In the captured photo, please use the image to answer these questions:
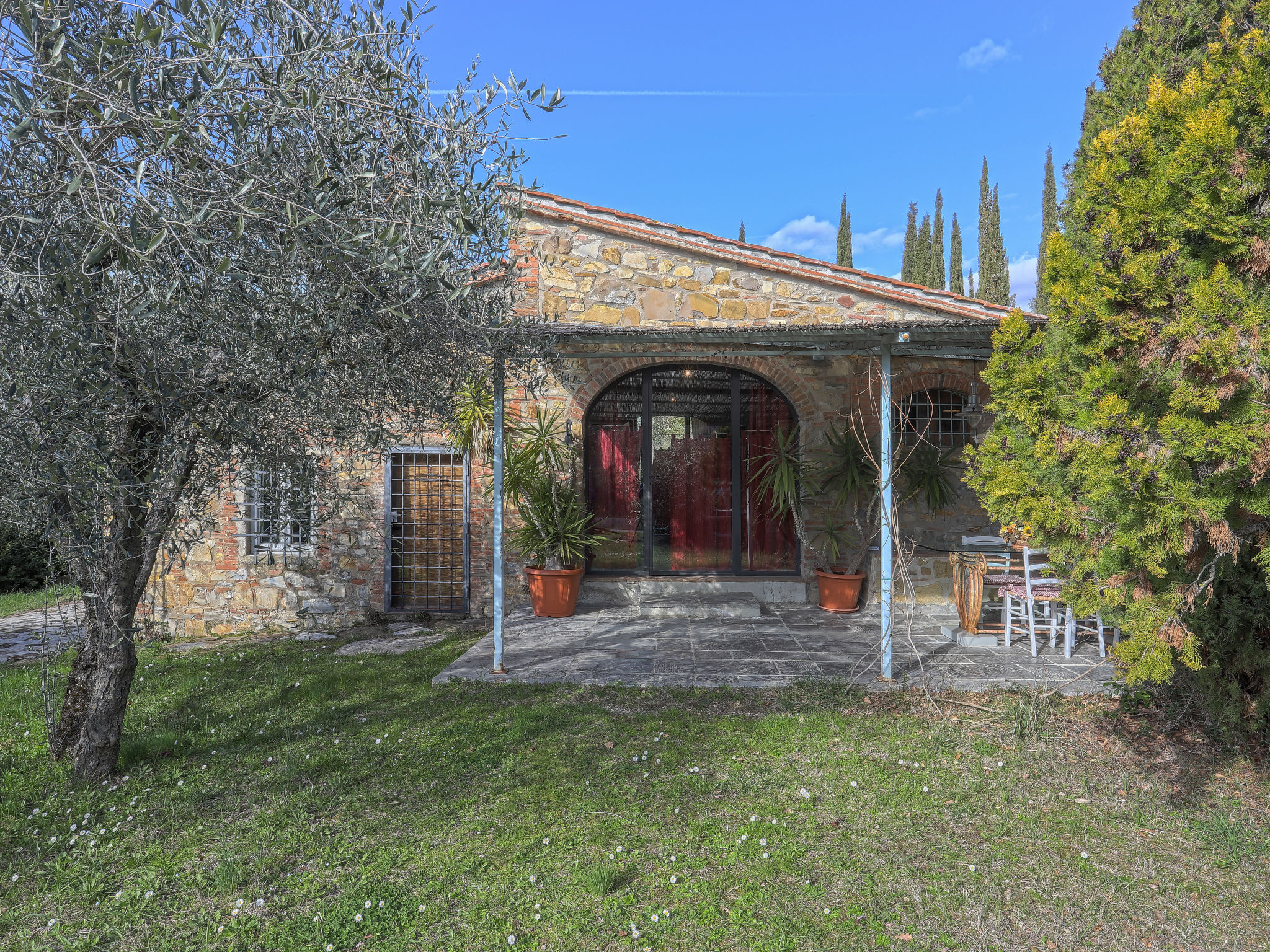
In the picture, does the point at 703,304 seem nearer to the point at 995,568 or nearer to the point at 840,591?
the point at 840,591

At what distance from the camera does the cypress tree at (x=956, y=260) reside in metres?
22.9

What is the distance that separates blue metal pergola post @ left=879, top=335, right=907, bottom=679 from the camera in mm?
4699

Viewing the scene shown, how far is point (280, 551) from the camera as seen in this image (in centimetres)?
768

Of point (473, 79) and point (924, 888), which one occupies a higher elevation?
point (473, 79)

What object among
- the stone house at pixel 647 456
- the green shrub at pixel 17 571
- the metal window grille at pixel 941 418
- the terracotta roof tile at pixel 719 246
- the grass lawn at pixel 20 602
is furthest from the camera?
the green shrub at pixel 17 571

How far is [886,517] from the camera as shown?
15.5 ft

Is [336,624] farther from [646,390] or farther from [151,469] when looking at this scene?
[151,469]

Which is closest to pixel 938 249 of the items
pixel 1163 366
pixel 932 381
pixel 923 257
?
pixel 923 257

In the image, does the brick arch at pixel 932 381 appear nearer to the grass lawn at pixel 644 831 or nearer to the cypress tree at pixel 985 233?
the grass lawn at pixel 644 831

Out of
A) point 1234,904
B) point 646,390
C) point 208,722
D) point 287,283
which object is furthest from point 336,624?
point 1234,904

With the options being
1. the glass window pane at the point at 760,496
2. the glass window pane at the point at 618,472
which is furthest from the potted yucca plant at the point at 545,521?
the glass window pane at the point at 760,496

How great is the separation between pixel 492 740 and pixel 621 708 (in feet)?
2.91

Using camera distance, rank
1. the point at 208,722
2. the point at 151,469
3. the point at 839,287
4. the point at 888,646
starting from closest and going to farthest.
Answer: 1. the point at 151,469
2. the point at 208,722
3. the point at 888,646
4. the point at 839,287

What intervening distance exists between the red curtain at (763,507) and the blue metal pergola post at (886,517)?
9.33ft
